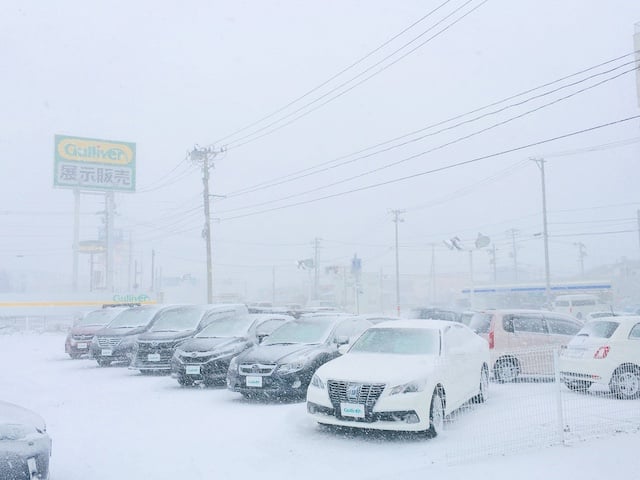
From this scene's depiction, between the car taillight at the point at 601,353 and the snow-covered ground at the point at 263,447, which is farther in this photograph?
the car taillight at the point at 601,353

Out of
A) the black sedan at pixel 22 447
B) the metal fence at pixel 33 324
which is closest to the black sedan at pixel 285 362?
the black sedan at pixel 22 447

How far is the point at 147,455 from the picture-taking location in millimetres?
6777

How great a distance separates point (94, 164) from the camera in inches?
1962

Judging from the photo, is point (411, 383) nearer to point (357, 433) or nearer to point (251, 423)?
point (357, 433)

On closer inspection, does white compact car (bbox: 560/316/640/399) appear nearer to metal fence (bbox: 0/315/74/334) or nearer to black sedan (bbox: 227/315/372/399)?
black sedan (bbox: 227/315/372/399)

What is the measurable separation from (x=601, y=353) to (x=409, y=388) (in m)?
4.18

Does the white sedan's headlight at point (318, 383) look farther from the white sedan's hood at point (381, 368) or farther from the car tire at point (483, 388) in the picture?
the car tire at point (483, 388)

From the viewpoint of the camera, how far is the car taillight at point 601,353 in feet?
31.6

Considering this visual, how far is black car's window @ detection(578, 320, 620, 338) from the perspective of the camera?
32.7 feet

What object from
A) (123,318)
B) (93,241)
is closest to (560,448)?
(123,318)

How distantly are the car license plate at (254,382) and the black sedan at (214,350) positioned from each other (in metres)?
2.00

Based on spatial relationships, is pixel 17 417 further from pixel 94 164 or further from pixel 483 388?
pixel 94 164

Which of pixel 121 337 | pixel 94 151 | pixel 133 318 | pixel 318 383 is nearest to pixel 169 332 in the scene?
pixel 121 337

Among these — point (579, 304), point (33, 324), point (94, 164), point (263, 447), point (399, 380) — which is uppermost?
point (94, 164)
